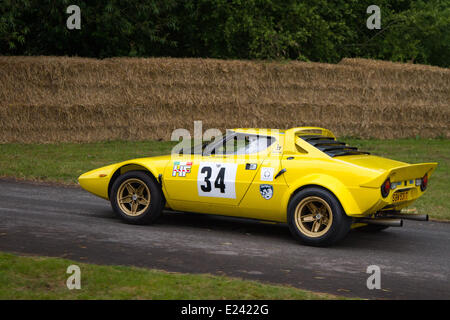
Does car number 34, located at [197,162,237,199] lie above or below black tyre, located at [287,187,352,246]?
above

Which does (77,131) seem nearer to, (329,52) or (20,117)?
(20,117)

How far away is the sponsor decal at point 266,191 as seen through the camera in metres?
7.88

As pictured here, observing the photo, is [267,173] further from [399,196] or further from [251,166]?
[399,196]

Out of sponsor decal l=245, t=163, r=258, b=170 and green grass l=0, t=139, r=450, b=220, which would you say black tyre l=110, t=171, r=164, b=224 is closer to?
sponsor decal l=245, t=163, r=258, b=170

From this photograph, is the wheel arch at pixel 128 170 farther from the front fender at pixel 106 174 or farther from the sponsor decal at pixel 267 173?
the sponsor decal at pixel 267 173

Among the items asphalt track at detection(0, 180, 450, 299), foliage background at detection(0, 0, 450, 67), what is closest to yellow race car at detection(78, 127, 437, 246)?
asphalt track at detection(0, 180, 450, 299)

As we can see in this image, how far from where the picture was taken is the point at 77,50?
24.5m

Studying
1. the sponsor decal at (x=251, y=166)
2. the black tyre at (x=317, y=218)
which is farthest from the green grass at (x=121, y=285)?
the sponsor decal at (x=251, y=166)

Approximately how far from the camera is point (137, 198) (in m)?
8.68

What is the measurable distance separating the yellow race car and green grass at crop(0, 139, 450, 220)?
9.61ft

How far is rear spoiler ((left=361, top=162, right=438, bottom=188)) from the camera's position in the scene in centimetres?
727

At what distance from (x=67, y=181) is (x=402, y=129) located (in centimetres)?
1191

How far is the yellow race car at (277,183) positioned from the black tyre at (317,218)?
0.04ft
